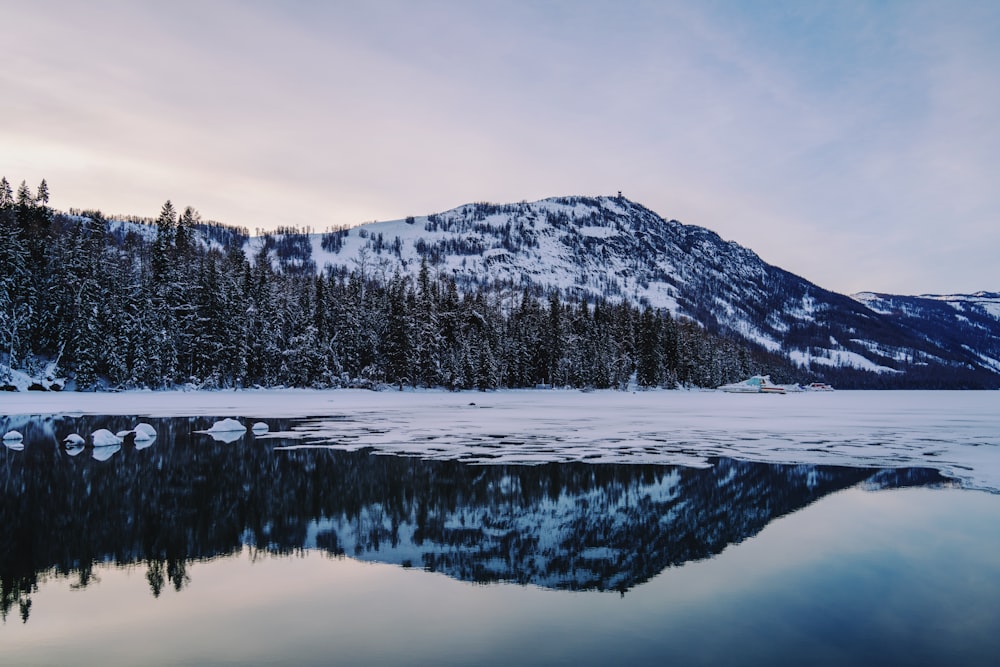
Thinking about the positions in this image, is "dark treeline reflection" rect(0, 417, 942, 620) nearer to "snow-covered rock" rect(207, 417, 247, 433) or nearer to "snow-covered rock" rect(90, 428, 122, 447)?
"snow-covered rock" rect(90, 428, 122, 447)

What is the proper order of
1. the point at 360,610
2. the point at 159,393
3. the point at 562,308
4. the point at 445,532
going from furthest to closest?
1. the point at 562,308
2. the point at 159,393
3. the point at 445,532
4. the point at 360,610

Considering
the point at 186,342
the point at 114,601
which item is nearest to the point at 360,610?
the point at 114,601

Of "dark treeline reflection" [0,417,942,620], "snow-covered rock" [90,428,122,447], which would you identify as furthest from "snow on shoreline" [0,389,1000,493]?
"snow-covered rock" [90,428,122,447]

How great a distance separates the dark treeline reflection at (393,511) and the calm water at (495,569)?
0.28 ft

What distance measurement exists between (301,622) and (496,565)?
366 centimetres

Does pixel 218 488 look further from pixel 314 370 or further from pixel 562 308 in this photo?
pixel 562 308

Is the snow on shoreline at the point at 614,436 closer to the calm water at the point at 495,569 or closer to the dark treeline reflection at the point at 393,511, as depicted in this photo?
the dark treeline reflection at the point at 393,511

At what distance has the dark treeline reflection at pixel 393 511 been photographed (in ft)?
37.8

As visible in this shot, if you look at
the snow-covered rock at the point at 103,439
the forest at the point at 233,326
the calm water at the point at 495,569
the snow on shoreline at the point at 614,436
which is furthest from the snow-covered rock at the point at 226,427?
the forest at the point at 233,326

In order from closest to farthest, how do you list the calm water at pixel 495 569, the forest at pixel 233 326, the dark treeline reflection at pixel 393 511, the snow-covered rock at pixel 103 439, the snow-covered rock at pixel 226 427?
1. the calm water at pixel 495 569
2. the dark treeline reflection at pixel 393 511
3. the snow-covered rock at pixel 103 439
4. the snow-covered rock at pixel 226 427
5. the forest at pixel 233 326

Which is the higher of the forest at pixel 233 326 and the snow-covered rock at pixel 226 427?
the forest at pixel 233 326

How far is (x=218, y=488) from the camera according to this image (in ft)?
59.5

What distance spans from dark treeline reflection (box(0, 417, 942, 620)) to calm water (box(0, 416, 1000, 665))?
3.3 inches

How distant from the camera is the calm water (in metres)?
7.93
